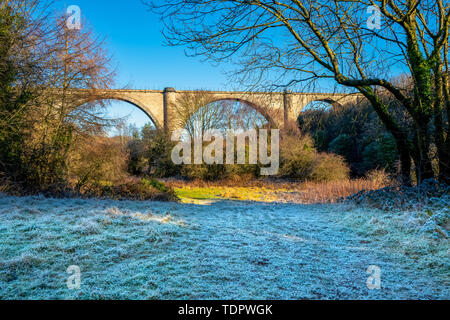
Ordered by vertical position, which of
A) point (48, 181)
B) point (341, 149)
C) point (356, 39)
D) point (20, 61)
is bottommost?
point (48, 181)

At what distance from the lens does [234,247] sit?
3.00m

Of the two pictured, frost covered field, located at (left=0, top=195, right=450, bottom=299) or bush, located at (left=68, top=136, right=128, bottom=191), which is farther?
bush, located at (left=68, top=136, right=128, bottom=191)

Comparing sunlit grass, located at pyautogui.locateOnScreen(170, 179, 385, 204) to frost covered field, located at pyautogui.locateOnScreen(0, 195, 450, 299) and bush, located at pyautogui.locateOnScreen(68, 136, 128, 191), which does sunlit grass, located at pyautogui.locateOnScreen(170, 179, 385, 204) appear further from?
frost covered field, located at pyautogui.locateOnScreen(0, 195, 450, 299)

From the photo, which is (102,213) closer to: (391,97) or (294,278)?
(294,278)

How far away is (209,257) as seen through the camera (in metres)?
2.63

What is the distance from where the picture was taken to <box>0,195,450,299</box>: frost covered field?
196cm

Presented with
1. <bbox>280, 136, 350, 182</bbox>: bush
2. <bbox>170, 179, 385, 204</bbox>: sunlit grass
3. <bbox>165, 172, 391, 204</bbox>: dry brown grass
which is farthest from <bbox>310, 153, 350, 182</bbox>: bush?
<bbox>170, 179, 385, 204</bbox>: sunlit grass

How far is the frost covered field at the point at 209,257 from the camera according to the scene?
1.96 metres

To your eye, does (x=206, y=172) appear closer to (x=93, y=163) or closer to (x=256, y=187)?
(x=256, y=187)

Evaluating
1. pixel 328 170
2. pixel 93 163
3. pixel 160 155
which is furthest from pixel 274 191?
pixel 93 163

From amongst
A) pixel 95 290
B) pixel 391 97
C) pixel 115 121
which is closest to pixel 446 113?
pixel 391 97

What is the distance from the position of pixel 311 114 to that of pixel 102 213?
5030 millimetres

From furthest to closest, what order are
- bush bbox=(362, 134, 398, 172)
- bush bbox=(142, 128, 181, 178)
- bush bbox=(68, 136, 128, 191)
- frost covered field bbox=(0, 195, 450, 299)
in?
bush bbox=(142, 128, 181, 178) < bush bbox=(362, 134, 398, 172) < bush bbox=(68, 136, 128, 191) < frost covered field bbox=(0, 195, 450, 299)

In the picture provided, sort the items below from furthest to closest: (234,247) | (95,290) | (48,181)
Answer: (48,181) < (234,247) < (95,290)
